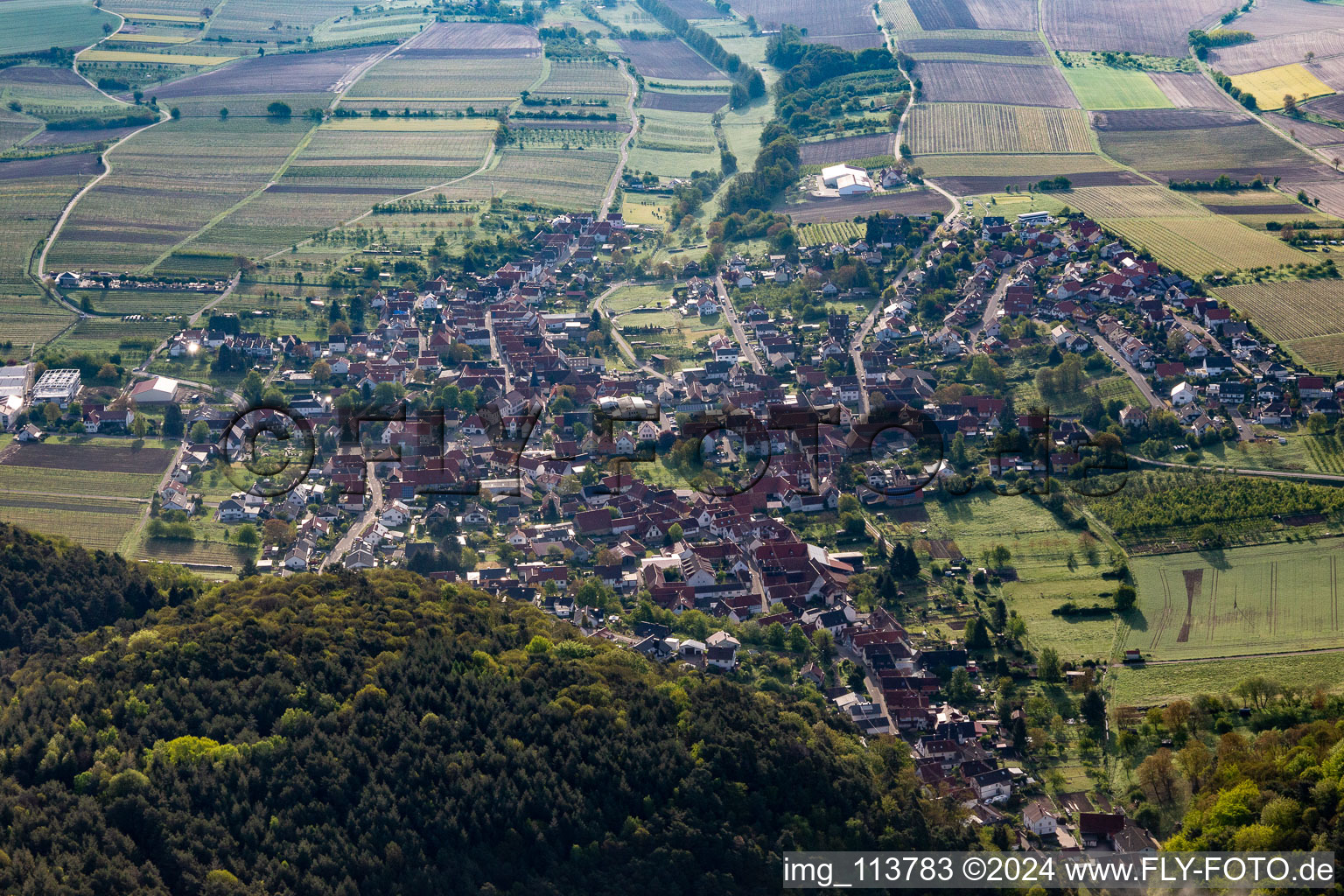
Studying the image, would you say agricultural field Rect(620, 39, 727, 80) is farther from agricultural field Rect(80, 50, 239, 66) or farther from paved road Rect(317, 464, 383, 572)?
paved road Rect(317, 464, 383, 572)

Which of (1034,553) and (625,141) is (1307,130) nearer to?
(625,141)

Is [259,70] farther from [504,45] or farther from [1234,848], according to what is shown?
[1234,848]

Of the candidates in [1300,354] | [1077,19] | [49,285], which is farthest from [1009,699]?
[1077,19]

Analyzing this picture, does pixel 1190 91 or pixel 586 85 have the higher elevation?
pixel 1190 91

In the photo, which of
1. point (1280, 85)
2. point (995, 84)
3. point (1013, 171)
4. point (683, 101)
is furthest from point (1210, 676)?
point (683, 101)

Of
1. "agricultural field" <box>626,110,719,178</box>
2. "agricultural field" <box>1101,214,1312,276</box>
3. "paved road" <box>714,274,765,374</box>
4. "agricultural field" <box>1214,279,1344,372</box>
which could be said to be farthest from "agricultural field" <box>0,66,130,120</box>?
"agricultural field" <box>1214,279,1344,372</box>

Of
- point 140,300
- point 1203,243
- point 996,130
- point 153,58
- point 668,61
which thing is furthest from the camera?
point 668,61

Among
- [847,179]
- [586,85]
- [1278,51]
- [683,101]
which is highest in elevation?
[1278,51]
